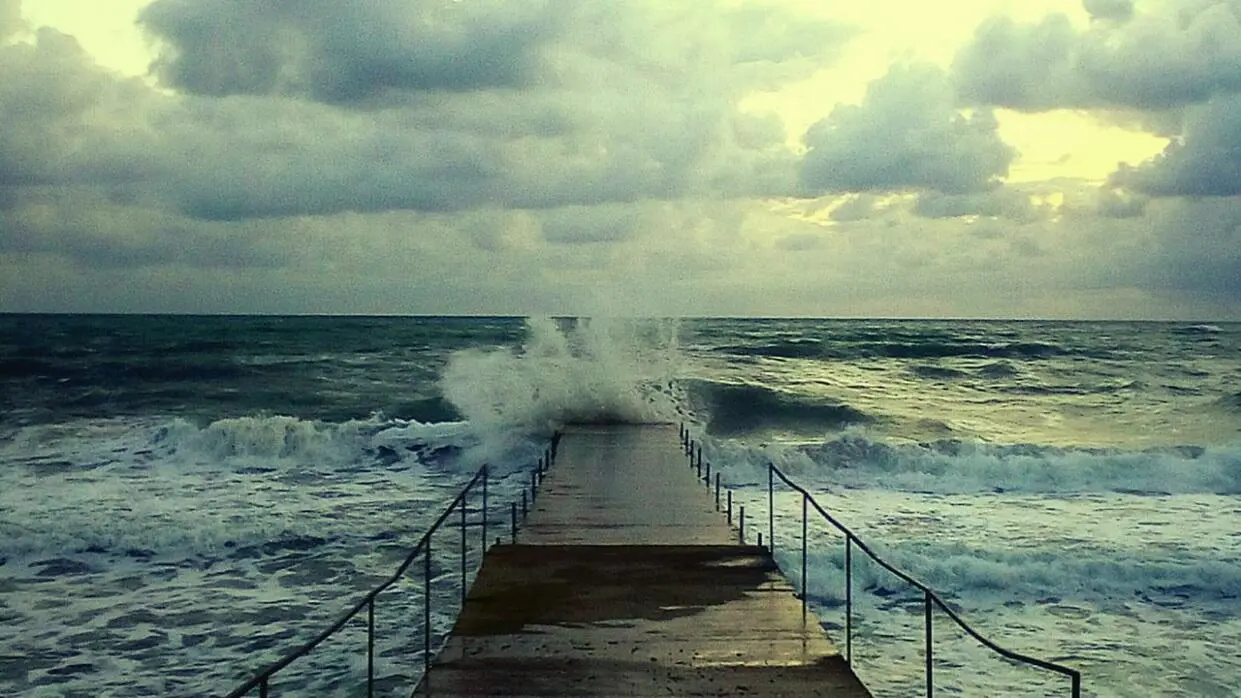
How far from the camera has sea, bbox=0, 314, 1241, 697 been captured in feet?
34.5

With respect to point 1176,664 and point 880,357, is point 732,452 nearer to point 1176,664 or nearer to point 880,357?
point 1176,664

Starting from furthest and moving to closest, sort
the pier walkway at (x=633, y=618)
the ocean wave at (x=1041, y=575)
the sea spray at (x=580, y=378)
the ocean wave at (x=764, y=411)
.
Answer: the ocean wave at (x=764, y=411), the sea spray at (x=580, y=378), the ocean wave at (x=1041, y=575), the pier walkway at (x=633, y=618)

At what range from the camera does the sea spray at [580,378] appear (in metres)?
25.6

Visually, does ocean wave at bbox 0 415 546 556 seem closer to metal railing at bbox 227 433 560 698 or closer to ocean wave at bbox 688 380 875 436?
metal railing at bbox 227 433 560 698

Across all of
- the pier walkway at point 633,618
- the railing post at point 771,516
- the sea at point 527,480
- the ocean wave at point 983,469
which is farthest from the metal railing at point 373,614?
the ocean wave at point 983,469

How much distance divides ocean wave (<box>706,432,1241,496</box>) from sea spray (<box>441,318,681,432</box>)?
8.69ft

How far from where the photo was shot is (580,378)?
26375mm

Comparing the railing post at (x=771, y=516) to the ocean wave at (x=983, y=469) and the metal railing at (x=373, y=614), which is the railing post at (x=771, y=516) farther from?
the ocean wave at (x=983, y=469)

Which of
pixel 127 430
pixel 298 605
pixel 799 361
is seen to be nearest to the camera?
pixel 298 605

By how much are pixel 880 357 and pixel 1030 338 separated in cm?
1919

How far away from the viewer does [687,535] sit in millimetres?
10672

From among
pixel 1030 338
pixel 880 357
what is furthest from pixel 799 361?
pixel 1030 338

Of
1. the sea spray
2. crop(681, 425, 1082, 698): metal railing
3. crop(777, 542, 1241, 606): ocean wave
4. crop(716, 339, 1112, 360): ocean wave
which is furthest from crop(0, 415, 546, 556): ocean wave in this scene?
crop(716, 339, 1112, 360): ocean wave

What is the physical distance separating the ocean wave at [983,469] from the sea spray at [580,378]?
2.65 meters
